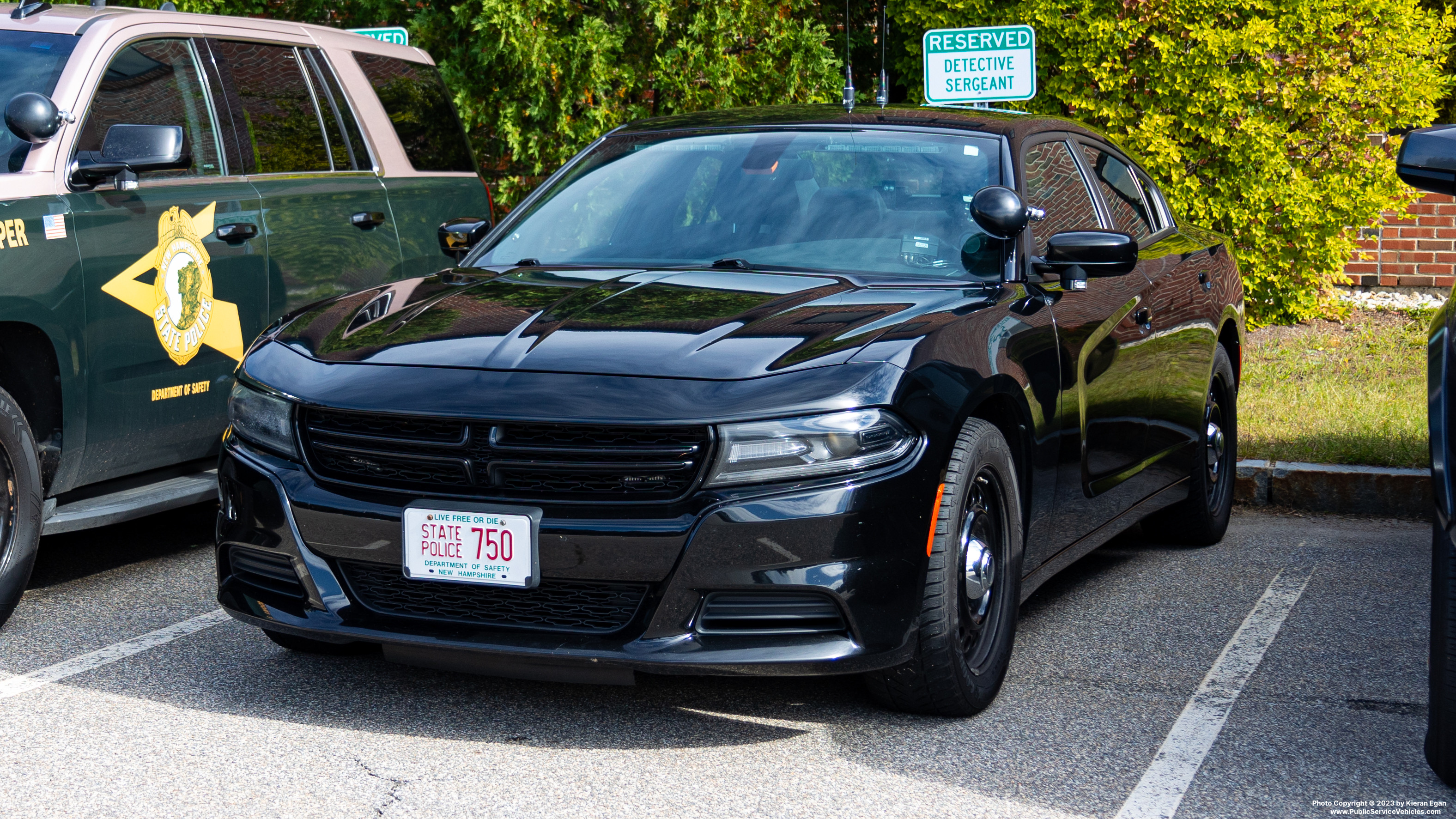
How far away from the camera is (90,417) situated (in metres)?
4.95

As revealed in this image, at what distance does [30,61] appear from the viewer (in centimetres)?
516

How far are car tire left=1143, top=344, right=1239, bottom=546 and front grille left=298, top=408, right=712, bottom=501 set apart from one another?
306cm

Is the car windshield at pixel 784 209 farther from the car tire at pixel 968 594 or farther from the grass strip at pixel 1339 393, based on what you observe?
the grass strip at pixel 1339 393

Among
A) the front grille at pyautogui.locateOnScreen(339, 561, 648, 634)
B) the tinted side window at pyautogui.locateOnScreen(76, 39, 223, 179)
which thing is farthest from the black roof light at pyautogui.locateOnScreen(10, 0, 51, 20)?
the front grille at pyautogui.locateOnScreen(339, 561, 648, 634)

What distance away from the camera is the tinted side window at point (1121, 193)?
17.8 ft

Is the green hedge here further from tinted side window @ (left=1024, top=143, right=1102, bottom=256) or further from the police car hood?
the police car hood

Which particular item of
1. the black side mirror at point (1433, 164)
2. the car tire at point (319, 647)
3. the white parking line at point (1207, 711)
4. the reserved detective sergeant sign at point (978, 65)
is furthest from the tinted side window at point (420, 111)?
the black side mirror at point (1433, 164)

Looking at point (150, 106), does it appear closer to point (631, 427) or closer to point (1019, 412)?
point (631, 427)

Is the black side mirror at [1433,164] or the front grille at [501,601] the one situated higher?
the black side mirror at [1433,164]

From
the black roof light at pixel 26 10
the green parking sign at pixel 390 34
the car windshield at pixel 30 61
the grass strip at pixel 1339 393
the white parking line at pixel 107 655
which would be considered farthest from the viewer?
the green parking sign at pixel 390 34

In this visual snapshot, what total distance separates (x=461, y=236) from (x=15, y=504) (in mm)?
1608

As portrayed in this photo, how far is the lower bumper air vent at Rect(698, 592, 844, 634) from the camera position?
338cm

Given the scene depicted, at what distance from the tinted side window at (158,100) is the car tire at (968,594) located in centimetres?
310

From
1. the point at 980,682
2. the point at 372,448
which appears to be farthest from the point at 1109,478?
the point at 372,448
